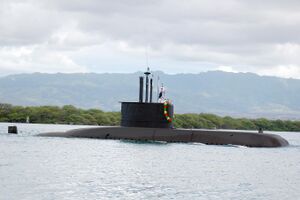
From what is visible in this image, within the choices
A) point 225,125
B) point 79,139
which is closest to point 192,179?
point 79,139

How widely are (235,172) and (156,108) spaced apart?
1535cm

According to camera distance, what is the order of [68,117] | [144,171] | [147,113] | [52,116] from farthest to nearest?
[68,117] < [52,116] < [147,113] < [144,171]

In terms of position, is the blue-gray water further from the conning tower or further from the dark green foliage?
the dark green foliage

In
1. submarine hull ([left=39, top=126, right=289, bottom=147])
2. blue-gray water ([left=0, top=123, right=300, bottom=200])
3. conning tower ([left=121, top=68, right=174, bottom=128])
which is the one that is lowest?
blue-gray water ([left=0, top=123, right=300, bottom=200])

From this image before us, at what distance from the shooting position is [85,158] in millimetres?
37562

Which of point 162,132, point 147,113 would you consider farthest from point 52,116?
point 162,132

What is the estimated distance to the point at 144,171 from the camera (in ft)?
105

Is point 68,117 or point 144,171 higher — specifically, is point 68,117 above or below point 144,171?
above

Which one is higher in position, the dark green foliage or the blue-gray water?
the dark green foliage

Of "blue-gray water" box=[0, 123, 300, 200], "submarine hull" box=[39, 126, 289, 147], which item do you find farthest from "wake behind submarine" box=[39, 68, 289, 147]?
"blue-gray water" box=[0, 123, 300, 200]

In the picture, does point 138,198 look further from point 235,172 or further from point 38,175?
point 235,172

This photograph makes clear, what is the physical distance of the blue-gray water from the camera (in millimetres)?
24953

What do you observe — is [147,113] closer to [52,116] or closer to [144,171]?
[144,171]

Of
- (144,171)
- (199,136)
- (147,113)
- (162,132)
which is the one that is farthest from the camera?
(147,113)
